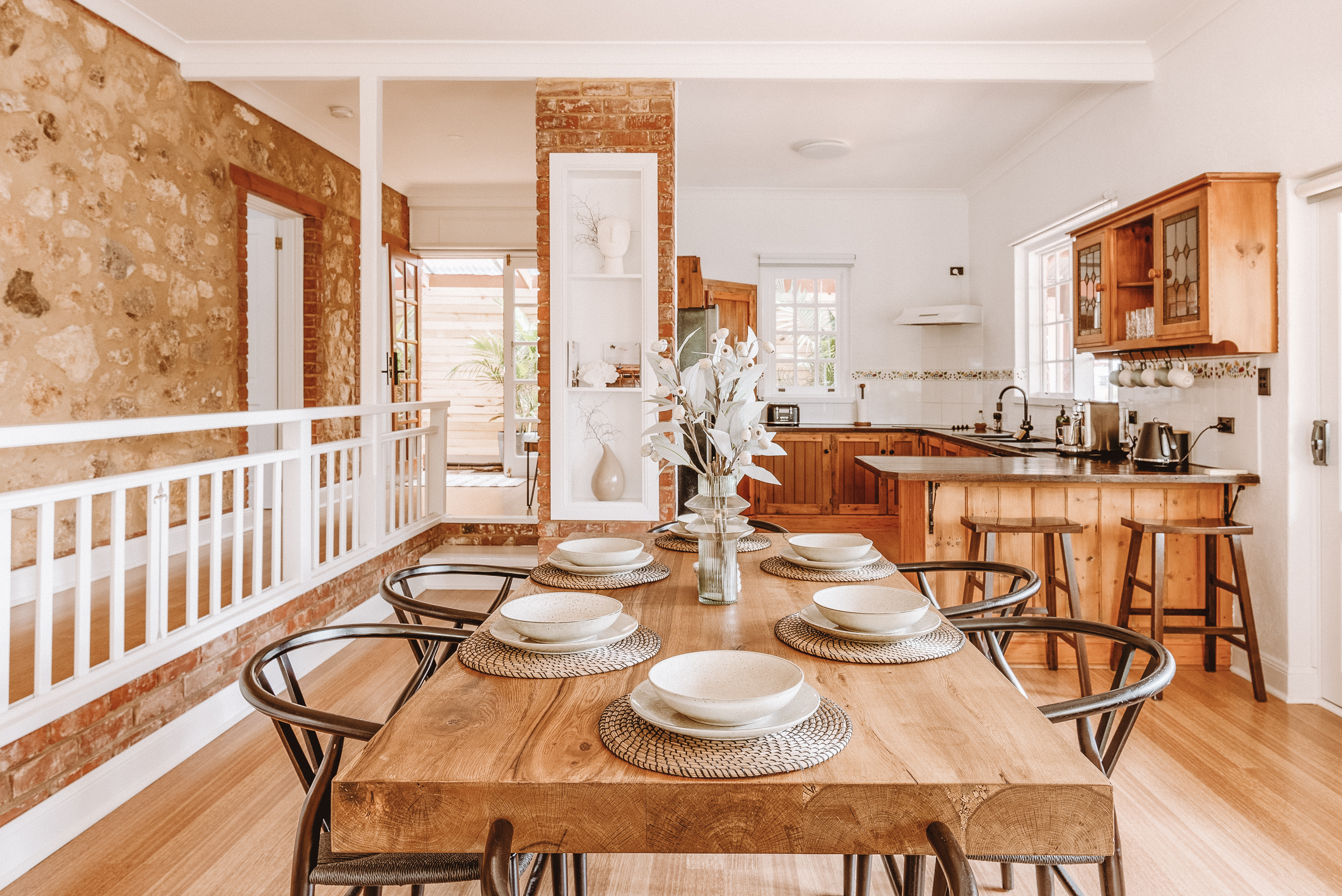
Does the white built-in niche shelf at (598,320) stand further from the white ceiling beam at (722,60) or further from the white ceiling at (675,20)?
the white ceiling at (675,20)

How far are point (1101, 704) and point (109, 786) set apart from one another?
2630 mm

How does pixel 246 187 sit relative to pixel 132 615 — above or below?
above

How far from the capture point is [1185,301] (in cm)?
337

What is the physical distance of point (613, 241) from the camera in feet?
13.6

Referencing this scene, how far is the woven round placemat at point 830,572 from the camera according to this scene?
1885 millimetres

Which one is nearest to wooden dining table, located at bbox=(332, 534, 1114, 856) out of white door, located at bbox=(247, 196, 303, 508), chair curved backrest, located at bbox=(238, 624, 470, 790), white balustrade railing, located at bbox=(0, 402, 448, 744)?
chair curved backrest, located at bbox=(238, 624, 470, 790)

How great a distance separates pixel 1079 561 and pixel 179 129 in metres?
5.12

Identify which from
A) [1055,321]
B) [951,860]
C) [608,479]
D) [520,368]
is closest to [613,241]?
[608,479]

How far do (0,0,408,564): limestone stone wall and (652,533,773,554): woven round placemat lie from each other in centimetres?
300

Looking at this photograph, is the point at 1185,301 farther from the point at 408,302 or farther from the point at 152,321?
the point at 408,302

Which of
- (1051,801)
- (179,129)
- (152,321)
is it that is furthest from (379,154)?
(1051,801)

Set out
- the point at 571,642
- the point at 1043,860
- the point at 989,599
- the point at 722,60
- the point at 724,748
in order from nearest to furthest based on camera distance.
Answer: the point at 724,748 < the point at 1043,860 < the point at 571,642 < the point at 989,599 < the point at 722,60

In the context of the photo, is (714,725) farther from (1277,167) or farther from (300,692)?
(1277,167)

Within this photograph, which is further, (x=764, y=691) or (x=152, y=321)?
(x=152, y=321)
